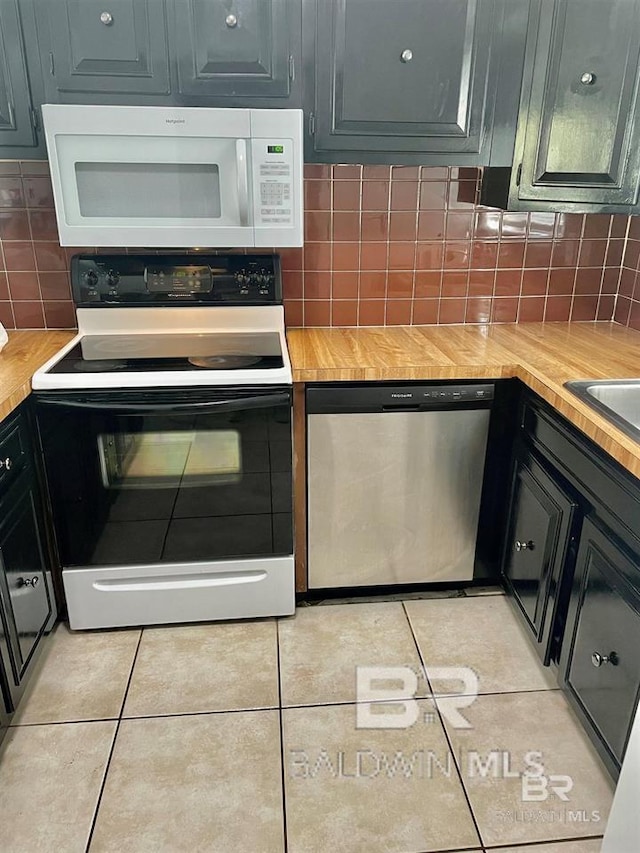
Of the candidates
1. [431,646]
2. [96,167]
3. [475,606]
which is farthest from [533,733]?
[96,167]

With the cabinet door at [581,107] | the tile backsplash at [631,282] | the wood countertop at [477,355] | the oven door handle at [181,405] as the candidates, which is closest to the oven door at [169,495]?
the oven door handle at [181,405]

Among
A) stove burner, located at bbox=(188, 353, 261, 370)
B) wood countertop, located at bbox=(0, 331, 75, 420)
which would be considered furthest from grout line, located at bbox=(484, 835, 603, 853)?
wood countertop, located at bbox=(0, 331, 75, 420)

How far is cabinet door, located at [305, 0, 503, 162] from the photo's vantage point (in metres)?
1.85

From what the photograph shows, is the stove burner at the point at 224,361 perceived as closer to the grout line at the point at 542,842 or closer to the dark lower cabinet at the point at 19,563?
the dark lower cabinet at the point at 19,563

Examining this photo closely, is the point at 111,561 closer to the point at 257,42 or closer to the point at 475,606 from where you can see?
the point at 475,606

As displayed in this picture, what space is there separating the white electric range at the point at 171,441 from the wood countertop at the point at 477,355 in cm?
16

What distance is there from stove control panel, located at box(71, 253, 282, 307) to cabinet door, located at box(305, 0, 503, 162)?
51 cm

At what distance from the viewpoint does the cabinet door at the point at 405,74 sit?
6.08ft

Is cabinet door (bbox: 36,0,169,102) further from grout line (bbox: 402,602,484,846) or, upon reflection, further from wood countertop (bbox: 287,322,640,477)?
grout line (bbox: 402,602,484,846)

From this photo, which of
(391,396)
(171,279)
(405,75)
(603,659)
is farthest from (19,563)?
(405,75)

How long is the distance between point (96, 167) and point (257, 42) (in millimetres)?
601

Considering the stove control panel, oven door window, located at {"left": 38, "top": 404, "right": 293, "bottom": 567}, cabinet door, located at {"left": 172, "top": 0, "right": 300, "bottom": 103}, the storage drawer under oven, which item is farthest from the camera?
the stove control panel

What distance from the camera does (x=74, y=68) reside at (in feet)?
5.92

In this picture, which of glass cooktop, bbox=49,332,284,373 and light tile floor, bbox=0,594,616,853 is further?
glass cooktop, bbox=49,332,284,373
